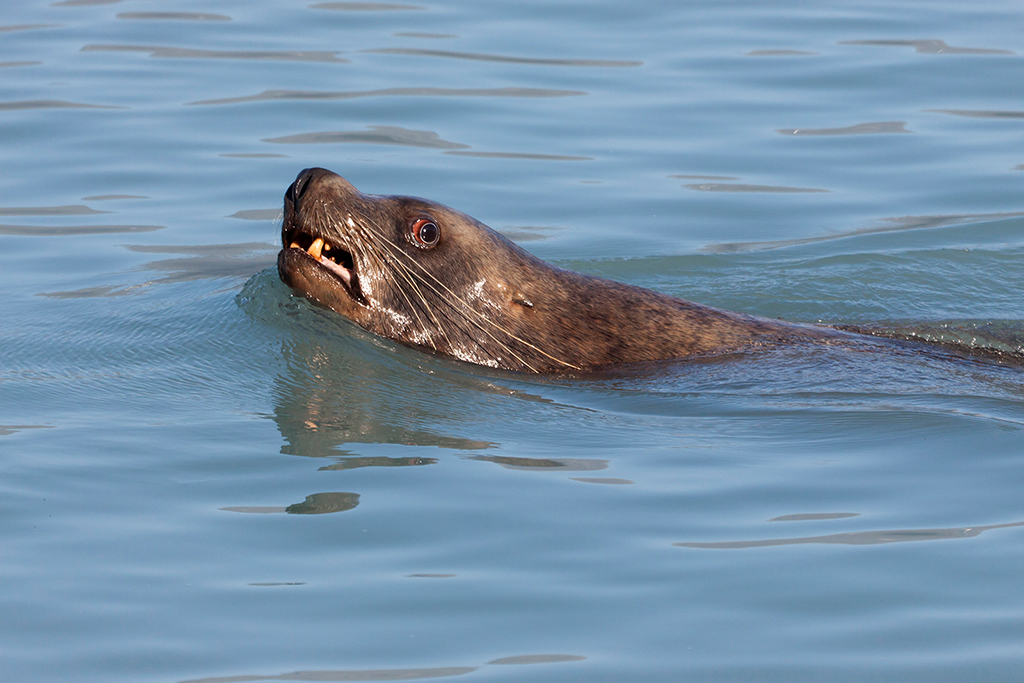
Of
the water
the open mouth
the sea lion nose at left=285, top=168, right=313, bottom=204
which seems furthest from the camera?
the open mouth

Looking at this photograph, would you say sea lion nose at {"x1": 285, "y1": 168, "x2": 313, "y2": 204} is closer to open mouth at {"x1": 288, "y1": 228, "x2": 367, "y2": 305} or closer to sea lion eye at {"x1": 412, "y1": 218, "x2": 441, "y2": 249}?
open mouth at {"x1": 288, "y1": 228, "x2": 367, "y2": 305}

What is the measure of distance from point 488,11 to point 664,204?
6.41 m

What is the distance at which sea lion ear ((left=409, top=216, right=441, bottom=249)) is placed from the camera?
8.05 metres

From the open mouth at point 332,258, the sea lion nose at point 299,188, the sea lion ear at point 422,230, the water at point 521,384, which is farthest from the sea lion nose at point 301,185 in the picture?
the water at point 521,384

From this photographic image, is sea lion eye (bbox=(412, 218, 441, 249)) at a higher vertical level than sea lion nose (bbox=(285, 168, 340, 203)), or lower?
lower

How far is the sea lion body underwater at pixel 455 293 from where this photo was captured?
7.93 metres

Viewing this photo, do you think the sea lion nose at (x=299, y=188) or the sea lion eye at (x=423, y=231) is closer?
the sea lion nose at (x=299, y=188)

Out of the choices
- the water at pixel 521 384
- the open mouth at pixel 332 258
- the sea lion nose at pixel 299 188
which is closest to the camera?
the water at pixel 521 384

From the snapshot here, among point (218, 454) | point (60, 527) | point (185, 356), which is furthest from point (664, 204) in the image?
point (60, 527)

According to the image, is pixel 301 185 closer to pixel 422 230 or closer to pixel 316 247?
pixel 316 247

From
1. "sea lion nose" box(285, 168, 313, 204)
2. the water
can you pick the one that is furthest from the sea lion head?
the water

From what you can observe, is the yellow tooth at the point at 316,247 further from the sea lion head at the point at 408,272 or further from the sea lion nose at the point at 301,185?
the sea lion nose at the point at 301,185

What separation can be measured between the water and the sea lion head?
20 centimetres

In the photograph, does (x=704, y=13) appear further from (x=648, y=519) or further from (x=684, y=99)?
(x=648, y=519)
